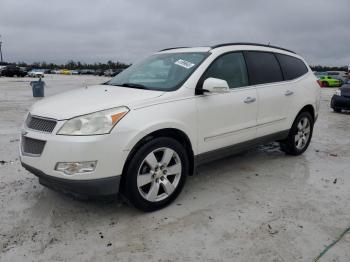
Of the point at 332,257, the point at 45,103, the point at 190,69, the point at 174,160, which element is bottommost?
the point at 332,257

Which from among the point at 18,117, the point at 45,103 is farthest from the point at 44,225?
the point at 18,117

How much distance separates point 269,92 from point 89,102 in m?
2.56

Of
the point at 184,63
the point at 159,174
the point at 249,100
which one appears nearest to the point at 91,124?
the point at 159,174

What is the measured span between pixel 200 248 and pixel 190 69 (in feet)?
6.57

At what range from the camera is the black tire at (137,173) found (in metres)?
3.28

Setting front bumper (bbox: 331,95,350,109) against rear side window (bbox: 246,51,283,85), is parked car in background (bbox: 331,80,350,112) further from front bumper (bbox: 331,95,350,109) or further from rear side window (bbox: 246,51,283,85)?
rear side window (bbox: 246,51,283,85)

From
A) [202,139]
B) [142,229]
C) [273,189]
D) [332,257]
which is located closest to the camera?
[332,257]

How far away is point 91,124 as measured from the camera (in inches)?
123

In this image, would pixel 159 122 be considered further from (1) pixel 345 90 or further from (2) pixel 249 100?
(1) pixel 345 90

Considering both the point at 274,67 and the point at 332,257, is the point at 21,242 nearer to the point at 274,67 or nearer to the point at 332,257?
the point at 332,257

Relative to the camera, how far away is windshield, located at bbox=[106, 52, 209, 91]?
391 cm

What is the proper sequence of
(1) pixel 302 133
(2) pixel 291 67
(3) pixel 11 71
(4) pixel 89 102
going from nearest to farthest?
(4) pixel 89 102, (2) pixel 291 67, (1) pixel 302 133, (3) pixel 11 71

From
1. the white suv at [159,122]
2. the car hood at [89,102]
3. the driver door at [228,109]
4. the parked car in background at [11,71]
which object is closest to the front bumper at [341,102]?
the white suv at [159,122]

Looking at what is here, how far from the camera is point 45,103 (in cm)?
369
